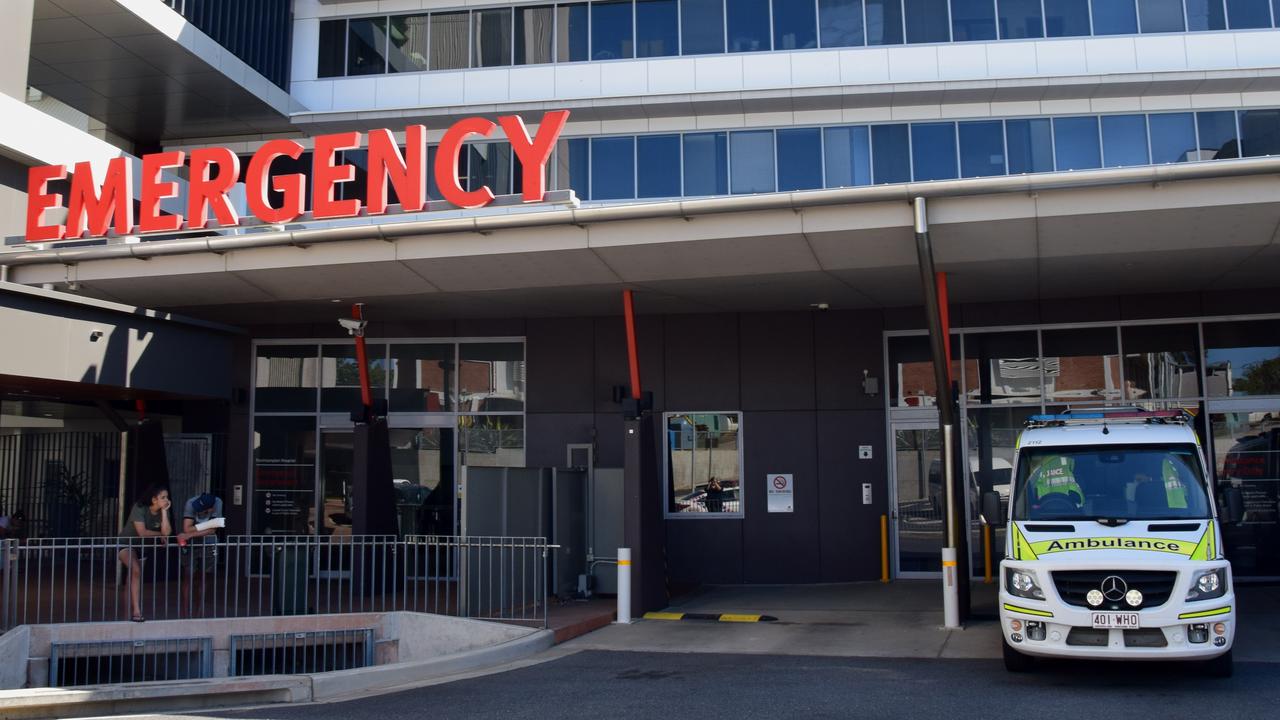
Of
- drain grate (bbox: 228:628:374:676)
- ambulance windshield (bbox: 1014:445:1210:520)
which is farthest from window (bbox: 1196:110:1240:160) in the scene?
drain grate (bbox: 228:628:374:676)

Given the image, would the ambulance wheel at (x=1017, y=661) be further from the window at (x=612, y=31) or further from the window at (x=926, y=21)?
the window at (x=612, y=31)

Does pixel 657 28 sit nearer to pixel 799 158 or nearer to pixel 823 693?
pixel 799 158

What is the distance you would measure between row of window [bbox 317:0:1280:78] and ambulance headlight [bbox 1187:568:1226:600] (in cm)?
1440

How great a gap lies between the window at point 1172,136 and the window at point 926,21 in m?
4.18

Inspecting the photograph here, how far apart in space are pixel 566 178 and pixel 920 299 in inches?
320

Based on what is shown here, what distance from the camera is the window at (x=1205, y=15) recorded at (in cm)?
2058

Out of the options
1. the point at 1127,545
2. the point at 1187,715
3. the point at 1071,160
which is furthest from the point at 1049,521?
the point at 1071,160

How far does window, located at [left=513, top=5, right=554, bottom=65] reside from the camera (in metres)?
22.6

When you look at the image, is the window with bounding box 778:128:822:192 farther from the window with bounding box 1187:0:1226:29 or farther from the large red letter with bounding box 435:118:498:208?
the large red letter with bounding box 435:118:498:208

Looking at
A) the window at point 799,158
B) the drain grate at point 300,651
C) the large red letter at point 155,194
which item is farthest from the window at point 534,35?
the drain grate at point 300,651

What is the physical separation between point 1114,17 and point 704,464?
11.8 metres

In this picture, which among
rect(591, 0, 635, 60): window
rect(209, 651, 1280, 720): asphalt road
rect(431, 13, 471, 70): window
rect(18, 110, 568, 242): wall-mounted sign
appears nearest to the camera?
rect(209, 651, 1280, 720): asphalt road

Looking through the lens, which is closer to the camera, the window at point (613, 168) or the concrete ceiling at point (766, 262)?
the concrete ceiling at point (766, 262)

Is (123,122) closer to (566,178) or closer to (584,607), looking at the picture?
(566,178)
